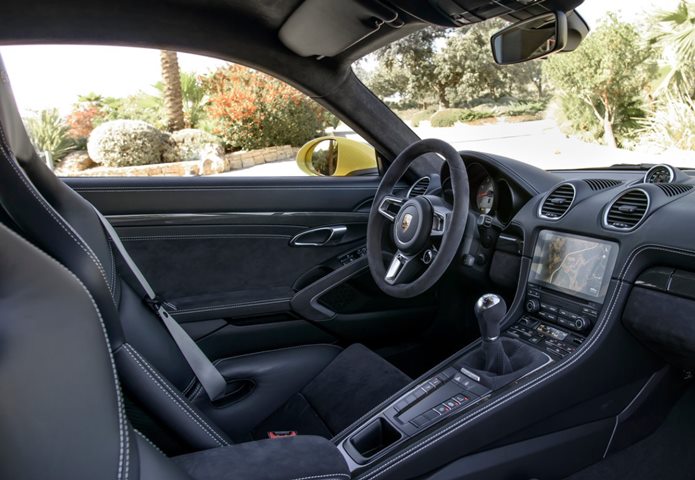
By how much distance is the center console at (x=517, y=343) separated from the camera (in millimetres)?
1721

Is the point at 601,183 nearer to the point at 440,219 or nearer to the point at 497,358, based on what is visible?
the point at 440,219

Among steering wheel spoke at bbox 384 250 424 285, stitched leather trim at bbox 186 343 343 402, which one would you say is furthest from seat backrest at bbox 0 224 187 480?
steering wheel spoke at bbox 384 250 424 285

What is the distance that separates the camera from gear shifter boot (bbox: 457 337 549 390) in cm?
173

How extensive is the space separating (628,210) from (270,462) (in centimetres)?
126

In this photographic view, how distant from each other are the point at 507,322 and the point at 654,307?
0.50 meters

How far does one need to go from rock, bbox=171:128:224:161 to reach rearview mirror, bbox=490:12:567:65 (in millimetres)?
1616

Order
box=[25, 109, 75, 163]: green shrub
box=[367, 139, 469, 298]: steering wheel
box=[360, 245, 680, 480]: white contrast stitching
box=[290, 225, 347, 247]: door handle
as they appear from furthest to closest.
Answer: box=[25, 109, 75, 163]: green shrub
box=[290, 225, 347, 247]: door handle
box=[367, 139, 469, 298]: steering wheel
box=[360, 245, 680, 480]: white contrast stitching

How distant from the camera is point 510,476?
66.6 inches

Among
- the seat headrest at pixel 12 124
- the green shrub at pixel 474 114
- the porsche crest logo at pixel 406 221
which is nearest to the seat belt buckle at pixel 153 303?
the seat headrest at pixel 12 124

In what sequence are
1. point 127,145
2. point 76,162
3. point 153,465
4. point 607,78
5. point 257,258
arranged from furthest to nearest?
point 607,78 < point 127,145 < point 76,162 < point 257,258 < point 153,465

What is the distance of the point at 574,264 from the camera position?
183 centimetres

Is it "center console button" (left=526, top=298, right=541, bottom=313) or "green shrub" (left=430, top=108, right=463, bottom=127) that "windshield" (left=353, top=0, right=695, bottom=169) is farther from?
"center console button" (left=526, top=298, right=541, bottom=313)

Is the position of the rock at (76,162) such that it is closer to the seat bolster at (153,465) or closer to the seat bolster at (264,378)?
the seat bolster at (264,378)

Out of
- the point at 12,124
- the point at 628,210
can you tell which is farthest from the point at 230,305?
the point at 628,210
